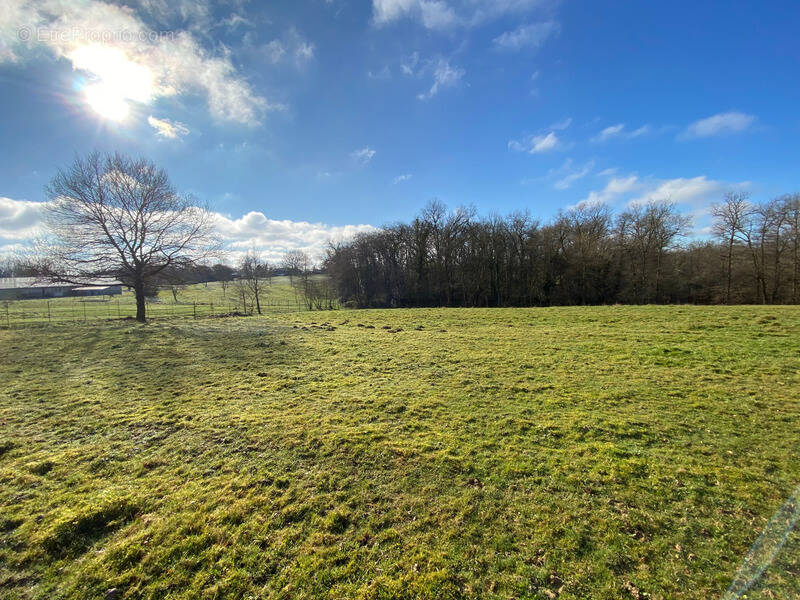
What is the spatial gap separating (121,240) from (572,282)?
144ft

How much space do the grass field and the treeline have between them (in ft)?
99.5

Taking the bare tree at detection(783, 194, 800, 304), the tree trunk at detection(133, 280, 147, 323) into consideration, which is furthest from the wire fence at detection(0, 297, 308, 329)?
the bare tree at detection(783, 194, 800, 304)

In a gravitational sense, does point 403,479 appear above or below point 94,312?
below

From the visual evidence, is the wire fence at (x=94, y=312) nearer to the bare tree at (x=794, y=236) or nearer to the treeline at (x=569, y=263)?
the treeline at (x=569, y=263)

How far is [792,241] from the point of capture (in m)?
29.2

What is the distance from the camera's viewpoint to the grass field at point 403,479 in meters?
2.91

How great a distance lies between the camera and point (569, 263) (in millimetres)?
38031

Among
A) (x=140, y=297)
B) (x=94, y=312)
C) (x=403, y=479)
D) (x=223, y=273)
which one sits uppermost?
(x=223, y=273)

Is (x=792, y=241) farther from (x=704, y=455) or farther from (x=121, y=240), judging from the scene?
(x=121, y=240)

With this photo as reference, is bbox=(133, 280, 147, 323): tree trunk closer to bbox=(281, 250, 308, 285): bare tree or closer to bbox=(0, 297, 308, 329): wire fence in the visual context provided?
bbox=(0, 297, 308, 329): wire fence

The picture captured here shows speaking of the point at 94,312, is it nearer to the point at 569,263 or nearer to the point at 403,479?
the point at 403,479

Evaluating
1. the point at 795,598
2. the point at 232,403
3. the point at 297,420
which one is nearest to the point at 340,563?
the point at 297,420

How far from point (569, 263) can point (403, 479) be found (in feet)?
133

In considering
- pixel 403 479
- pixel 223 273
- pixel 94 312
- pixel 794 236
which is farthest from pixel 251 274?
pixel 794 236
